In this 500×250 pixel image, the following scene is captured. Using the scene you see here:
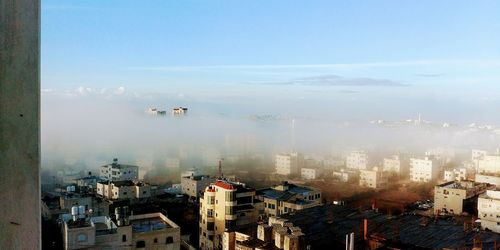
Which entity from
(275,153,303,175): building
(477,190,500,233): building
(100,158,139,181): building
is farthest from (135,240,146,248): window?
(275,153,303,175): building

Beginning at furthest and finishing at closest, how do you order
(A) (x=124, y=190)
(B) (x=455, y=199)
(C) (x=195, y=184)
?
(C) (x=195, y=184)
(A) (x=124, y=190)
(B) (x=455, y=199)

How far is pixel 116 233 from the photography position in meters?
3.93

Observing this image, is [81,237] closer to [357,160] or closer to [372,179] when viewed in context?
[372,179]

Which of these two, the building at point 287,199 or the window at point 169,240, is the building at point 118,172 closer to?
the building at point 287,199

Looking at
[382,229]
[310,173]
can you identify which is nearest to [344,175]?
[310,173]

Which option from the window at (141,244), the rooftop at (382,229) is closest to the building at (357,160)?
the rooftop at (382,229)

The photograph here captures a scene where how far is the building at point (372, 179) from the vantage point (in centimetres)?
1134

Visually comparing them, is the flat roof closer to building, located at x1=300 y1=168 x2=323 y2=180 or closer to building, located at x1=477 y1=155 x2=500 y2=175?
building, located at x1=300 y1=168 x2=323 y2=180

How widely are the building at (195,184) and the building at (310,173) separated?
3.56 metres

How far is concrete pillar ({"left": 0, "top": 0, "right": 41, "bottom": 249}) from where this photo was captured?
28 centimetres

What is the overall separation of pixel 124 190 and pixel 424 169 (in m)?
8.02

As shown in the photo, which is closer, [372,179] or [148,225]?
[148,225]

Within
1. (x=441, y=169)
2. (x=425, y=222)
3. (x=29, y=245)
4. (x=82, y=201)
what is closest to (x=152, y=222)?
(x=82, y=201)

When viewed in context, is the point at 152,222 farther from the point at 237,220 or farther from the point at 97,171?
the point at 97,171
